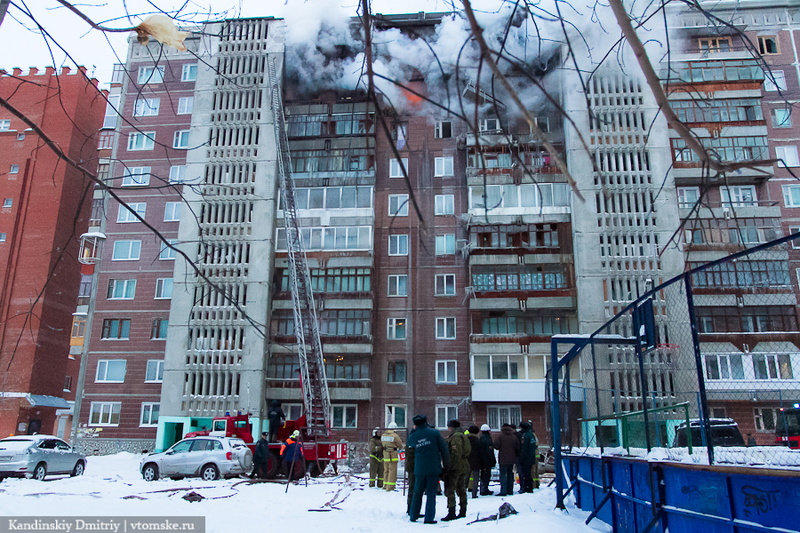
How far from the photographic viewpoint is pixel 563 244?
33375 mm

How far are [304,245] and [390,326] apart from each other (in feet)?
21.8

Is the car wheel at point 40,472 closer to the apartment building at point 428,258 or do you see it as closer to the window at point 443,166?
the apartment building at point 428,258

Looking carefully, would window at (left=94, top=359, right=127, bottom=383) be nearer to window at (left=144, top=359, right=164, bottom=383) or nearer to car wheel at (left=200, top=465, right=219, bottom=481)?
window at (left=144, top=359, right=164, bottom=383)

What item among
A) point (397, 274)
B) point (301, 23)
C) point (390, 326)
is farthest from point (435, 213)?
point (301, 23)

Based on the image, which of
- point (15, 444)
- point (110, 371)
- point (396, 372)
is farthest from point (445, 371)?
point (15, 444)

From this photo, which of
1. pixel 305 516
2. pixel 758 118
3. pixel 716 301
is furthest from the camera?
pixel 758 118

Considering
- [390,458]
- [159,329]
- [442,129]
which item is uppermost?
[442,129]

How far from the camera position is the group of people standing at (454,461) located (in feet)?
33.3

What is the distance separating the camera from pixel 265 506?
38.4ft

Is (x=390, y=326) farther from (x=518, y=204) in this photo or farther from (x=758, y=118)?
(x=758, y=118)

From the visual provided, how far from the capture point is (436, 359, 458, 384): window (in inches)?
1288

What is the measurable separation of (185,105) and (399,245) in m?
16.8

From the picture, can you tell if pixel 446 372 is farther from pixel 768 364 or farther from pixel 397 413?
pixel 768 364

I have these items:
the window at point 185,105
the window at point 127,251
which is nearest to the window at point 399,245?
the window at point 127,251
